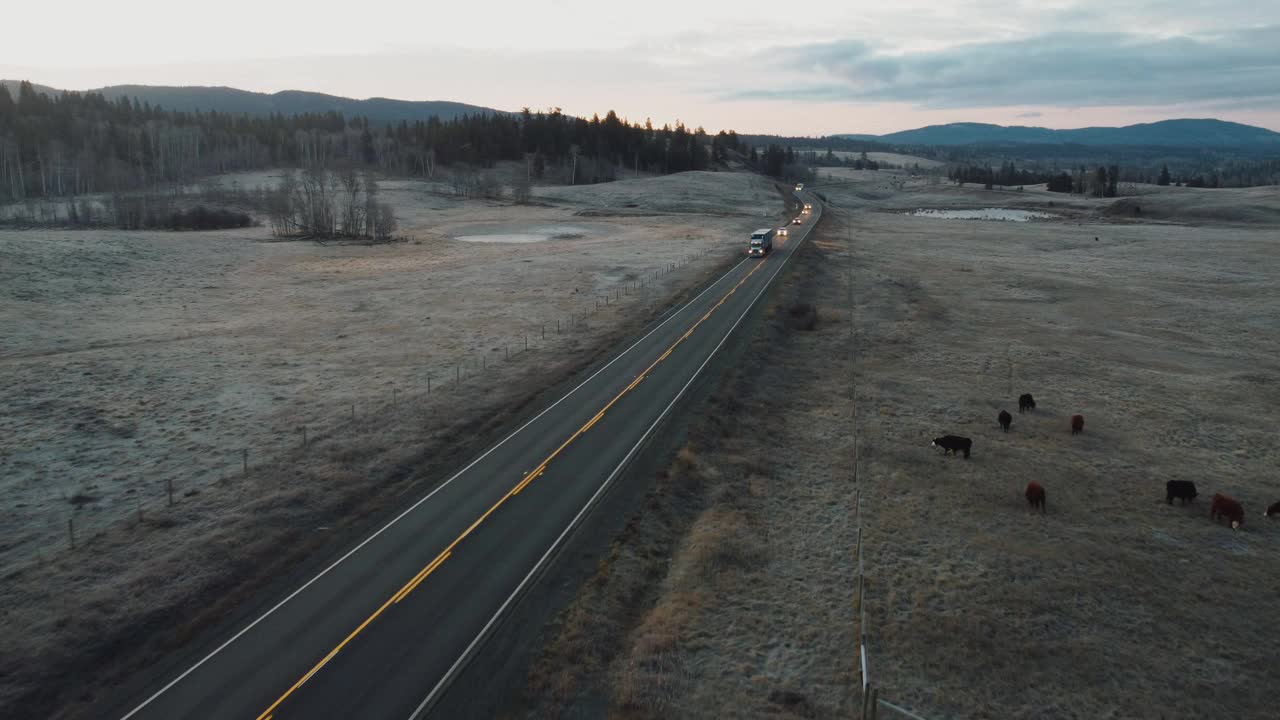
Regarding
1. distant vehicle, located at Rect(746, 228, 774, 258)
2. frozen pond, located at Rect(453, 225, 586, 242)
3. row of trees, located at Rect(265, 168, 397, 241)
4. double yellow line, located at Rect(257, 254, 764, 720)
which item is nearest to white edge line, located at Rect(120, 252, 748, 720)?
double yellow line, located at Rect(257, 254, 764, 720)

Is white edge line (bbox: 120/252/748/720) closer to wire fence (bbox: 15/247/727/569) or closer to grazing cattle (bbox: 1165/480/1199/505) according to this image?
wire fence (bbox: 15/247/727/569)

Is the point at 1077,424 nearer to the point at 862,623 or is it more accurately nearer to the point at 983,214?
the point at 862,623

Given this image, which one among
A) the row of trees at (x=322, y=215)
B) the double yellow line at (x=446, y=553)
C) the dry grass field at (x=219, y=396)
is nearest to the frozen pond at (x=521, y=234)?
the row of trees at (x=322, y=215)

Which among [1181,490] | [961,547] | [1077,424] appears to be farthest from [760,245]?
[961,547]

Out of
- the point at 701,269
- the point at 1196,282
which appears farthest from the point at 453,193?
the point at 1196,282

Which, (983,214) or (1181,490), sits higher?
(983,214)

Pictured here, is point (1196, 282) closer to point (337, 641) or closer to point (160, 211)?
point (337, 641)
